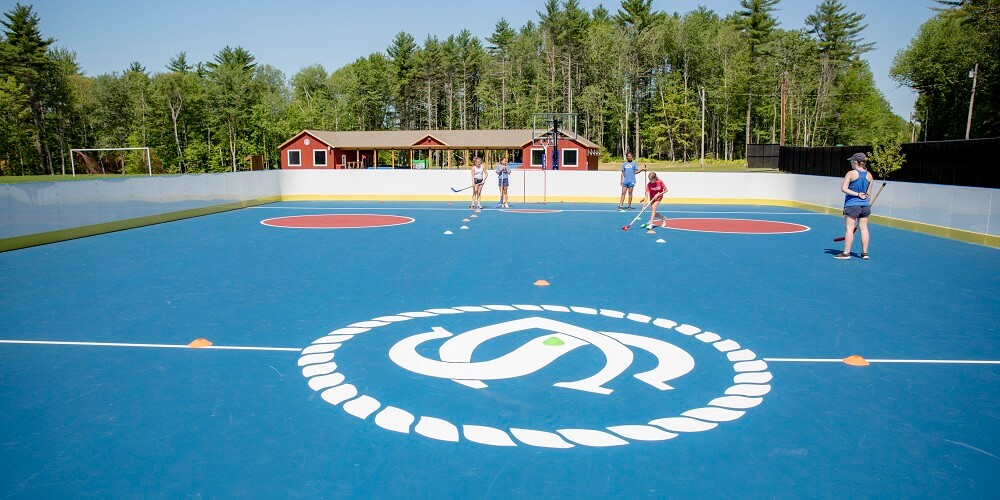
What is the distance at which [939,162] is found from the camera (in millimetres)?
24547

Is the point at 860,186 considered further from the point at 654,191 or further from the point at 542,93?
the point at 542,93

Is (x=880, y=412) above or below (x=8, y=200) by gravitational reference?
below

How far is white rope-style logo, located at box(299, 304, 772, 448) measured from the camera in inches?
175

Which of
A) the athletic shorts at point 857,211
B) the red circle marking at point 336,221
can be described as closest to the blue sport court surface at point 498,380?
the athletic shorts at point 857,211

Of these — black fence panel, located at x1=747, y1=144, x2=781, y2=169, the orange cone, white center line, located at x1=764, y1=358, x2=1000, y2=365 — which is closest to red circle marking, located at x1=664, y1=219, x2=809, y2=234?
white center line, located at x1=764, y1=358, x2=1000, y2=365

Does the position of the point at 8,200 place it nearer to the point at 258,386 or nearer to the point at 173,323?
the point at 173,323

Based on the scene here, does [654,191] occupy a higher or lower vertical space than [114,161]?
lower

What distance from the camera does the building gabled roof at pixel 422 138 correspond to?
182 ft

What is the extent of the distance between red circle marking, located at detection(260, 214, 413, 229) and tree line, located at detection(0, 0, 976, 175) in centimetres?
6036

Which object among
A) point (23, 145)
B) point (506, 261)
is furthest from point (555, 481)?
point (23, 145)

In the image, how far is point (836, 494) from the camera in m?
3.67

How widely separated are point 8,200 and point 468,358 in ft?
40.5

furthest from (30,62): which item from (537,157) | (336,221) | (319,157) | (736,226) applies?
(736,226)

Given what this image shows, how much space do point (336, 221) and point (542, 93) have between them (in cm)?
6978
